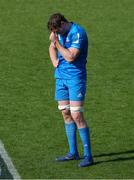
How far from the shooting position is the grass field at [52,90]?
1180 centimetres

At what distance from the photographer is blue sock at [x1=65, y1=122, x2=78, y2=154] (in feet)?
38.6

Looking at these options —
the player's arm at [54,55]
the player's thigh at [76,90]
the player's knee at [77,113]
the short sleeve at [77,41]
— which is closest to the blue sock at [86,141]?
the player's knee at [77,113]

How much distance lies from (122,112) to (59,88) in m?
2.99

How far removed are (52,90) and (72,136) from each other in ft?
12.7

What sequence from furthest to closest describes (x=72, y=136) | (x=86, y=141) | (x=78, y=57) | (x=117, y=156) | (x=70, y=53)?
(x=117, y=156), (x=72, y=136), (x=86, y=141), (x=78, y=57), (x=70, y=53)

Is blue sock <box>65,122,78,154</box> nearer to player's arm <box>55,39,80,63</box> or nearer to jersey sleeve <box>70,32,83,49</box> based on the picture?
player's arm <box>55,39,80,63</box>

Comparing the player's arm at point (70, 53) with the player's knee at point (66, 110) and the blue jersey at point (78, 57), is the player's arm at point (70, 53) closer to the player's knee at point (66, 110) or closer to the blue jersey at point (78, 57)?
the blue jersey at point (78, 57)

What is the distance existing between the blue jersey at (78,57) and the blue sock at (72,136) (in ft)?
2.52

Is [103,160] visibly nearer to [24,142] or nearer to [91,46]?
[24,142]

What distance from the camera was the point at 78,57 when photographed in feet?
37.1

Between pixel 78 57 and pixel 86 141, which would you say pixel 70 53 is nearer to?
pixel 78 57

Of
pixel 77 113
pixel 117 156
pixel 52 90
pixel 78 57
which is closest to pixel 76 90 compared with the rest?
pixel 77 113

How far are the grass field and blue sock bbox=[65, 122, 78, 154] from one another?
0.22 metres

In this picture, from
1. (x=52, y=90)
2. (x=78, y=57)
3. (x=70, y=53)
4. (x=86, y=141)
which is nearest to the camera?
(x=70, y=53)
